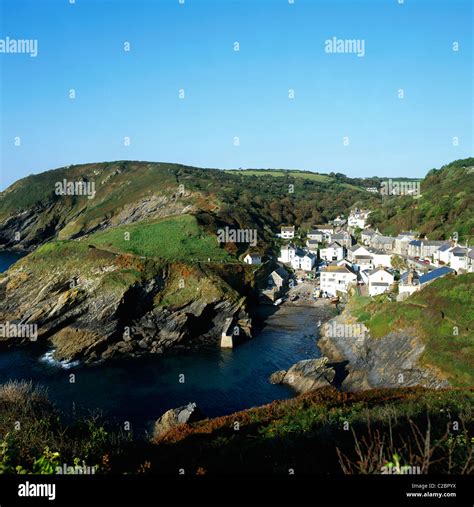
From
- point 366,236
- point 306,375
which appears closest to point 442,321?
point 306,375

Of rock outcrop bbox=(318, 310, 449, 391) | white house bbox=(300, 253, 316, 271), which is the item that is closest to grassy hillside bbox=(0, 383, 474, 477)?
rock outcrop bbox=(318, 310, 449, 391)

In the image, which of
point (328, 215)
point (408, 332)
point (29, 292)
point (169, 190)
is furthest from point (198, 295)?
point (328, 215)

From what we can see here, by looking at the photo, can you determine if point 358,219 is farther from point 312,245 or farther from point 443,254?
point 443,254

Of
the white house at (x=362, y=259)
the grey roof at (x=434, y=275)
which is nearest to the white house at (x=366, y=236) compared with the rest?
the white house at (x=362, y=259)

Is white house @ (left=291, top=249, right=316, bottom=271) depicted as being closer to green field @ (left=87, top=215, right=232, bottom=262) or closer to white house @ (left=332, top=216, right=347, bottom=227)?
green field @ (left=87, top=215, right=232, bottom=262)

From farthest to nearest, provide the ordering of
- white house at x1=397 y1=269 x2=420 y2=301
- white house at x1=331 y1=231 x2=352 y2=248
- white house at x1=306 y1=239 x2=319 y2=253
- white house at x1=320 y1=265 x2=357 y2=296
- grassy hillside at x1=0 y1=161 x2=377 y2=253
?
grassy hillside at x1=0 y1=161 x2=377 y2=253
white house at x1=331 y1=231 x2=352 y2=248
white house at x1=306 y1=239 x2=319 y2=253
white house at x1=320 y1=265 x2=357 y2=296
white house at x1=397 y1=269 x2=420 y2=301

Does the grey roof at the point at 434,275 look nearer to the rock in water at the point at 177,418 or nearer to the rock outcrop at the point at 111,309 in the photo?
the rock outcrop at the point at 111,309

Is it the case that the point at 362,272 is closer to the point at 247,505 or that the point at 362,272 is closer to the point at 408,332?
the point at 408,332
